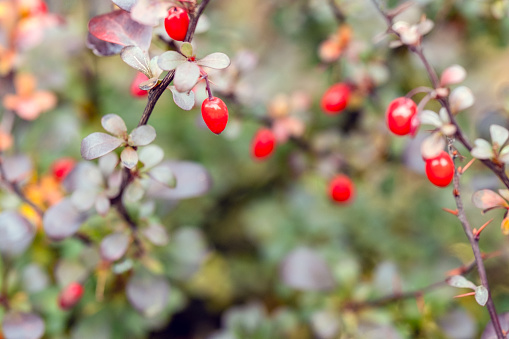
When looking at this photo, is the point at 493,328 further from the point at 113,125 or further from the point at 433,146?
the point at 113,125

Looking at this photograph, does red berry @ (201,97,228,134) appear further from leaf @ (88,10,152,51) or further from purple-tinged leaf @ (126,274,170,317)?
purple-tinged leaf @ (126,274,170,317)

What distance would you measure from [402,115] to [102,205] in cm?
53

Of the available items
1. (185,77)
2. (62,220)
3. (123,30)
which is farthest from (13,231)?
(185,77)

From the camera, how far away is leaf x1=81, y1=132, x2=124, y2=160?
60 centimetres

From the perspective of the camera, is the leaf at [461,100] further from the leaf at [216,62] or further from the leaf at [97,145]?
the leaf at [97,145]

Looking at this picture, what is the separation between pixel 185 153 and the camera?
154 cm

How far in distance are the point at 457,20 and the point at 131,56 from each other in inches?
44.4

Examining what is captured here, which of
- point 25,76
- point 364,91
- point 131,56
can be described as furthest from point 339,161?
point 25,76

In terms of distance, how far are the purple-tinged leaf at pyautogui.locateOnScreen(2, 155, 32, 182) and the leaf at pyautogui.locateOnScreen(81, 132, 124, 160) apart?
1.40 ft

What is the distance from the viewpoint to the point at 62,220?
815mm

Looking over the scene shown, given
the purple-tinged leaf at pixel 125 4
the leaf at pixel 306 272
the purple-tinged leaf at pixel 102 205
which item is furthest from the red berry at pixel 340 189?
the purple-tinged leaf at pixel 125 4

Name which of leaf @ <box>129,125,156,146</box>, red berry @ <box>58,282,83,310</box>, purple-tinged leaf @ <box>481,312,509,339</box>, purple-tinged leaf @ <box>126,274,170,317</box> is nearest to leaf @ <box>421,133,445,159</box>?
purple-tinged leaf @ <box>481,312,509,339</box>

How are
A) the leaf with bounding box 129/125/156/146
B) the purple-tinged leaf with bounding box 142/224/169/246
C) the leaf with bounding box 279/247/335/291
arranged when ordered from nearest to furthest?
the leaf with bounding box 129/125/156/146 → the purple-tinged leaf with bounding box 142/224/169/246 → the leaf with bounding box 279/247/335/291

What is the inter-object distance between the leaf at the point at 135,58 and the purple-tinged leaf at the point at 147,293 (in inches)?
20.5
